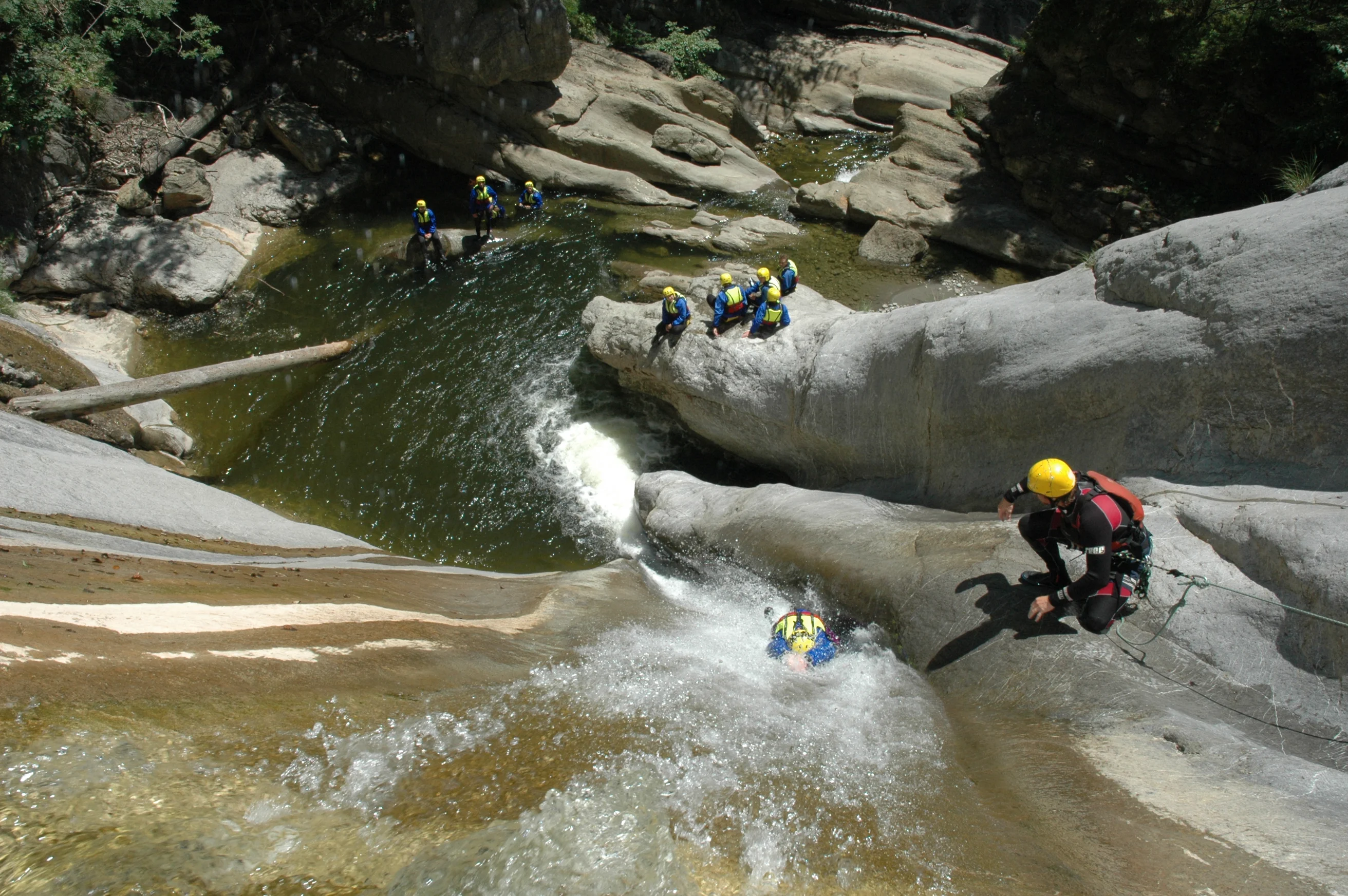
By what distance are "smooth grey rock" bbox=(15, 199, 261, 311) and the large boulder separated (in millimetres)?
14178

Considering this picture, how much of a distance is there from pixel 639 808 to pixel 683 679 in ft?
5.90

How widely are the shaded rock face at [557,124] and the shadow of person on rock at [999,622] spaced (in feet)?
47.7

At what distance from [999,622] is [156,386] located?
473 inches

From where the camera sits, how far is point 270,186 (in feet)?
60.2

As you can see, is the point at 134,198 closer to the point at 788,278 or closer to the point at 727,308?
the point at 727,308

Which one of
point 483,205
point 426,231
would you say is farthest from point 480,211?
point 426,231

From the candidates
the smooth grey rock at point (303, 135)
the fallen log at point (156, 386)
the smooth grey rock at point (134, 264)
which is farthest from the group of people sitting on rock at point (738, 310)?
the smooth grey rock at point (303, 135)

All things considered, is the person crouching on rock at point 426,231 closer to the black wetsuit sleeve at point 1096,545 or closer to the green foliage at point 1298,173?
the black wetsuit sleeve at point 1096,545

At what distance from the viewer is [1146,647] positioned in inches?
220

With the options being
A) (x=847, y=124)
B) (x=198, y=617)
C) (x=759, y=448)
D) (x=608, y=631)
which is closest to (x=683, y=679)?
(x=608, y=631)

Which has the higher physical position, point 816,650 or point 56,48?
point 56,48

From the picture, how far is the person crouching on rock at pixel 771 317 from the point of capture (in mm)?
10555

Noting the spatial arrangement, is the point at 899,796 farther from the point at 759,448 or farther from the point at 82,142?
the point at 82,142

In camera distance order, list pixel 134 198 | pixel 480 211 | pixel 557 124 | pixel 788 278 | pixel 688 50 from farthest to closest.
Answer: pixel 688 50
pixel 557 124
pixel 480 211
pixel 134 198
pixel 788 278
